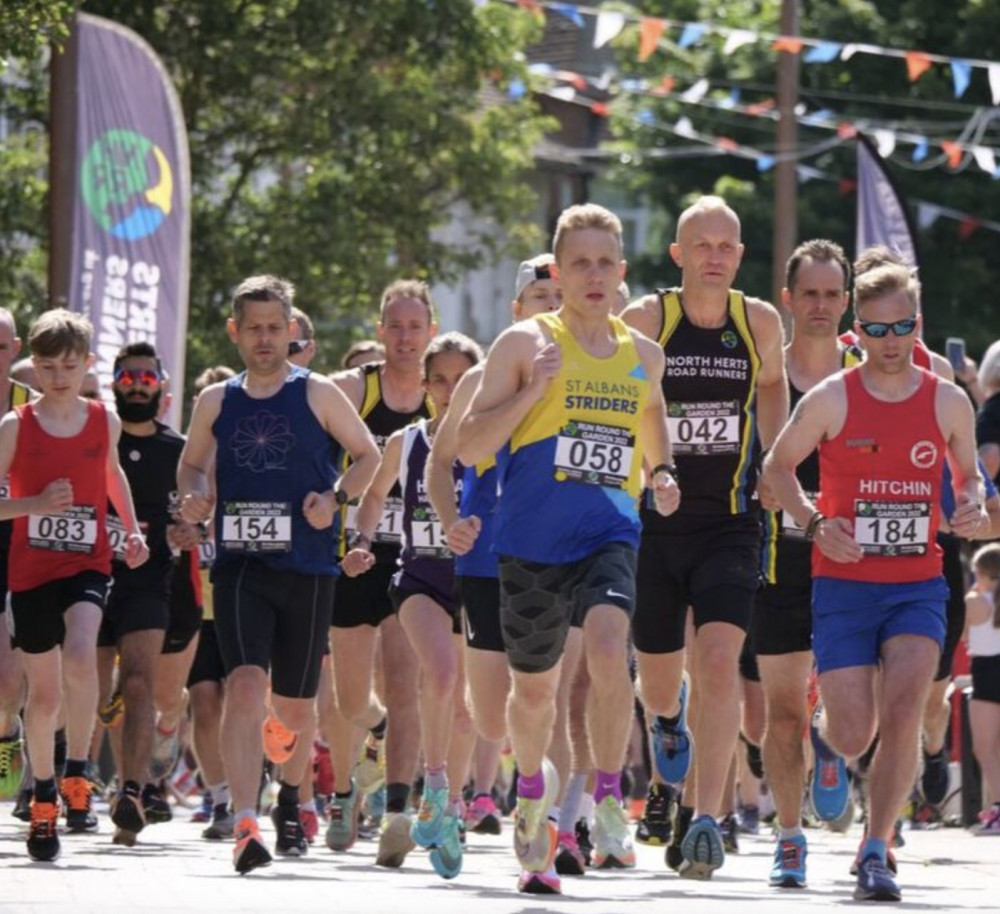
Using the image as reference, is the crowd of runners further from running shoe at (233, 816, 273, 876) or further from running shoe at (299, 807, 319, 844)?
running shoe at (299, 807, 319, 844)

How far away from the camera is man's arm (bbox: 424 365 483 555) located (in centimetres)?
1012

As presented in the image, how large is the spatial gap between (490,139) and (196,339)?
175 inches

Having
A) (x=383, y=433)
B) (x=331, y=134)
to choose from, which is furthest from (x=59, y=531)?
(x=331, y=134)

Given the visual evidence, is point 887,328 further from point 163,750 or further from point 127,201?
point 127,201

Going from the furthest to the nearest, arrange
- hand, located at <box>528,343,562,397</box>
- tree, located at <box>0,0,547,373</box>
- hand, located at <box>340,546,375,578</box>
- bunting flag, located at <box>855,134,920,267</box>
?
tree, located at <box>0,0,547,373</box> < bunting flag, located at <box>855,134,920,267</box> < hand, located at <box>340,546,375,578</box> < hand, located at <box>528,343,562,397</box>

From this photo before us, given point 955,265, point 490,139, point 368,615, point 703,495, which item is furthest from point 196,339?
point 703,495

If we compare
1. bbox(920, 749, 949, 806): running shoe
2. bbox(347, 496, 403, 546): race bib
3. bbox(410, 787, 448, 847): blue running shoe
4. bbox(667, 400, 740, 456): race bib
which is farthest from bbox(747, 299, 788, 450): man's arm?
bbox(920, 749, 949, 806): running shoe

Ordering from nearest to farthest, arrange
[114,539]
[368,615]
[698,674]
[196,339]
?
1. [698,674]
2. [368,615]
3. [114,539]
4. [196,339]

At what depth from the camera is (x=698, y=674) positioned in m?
10.9

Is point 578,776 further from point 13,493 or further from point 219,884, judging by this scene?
point 13,493

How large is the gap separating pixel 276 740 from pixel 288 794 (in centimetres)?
45

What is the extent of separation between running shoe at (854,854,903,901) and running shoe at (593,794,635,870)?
129cm

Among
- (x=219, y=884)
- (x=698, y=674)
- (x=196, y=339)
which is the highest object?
(x=196, y=339)

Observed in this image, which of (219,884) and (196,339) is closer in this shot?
(219,884)
